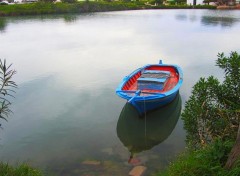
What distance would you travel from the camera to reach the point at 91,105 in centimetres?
1539

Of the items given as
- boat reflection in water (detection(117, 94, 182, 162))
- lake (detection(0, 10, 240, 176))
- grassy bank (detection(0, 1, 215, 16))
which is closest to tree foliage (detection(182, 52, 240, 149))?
lake (detection(0, 10, 240, 176))

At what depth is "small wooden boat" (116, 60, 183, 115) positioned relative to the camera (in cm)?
1284

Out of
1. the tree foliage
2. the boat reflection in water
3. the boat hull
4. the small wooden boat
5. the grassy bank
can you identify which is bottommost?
the boat reflection in water

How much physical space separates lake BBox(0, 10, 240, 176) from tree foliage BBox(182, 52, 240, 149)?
7.72 feet

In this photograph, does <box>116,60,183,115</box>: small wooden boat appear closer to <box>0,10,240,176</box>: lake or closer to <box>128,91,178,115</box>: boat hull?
<box>128,91,178,115</box>: boat hull

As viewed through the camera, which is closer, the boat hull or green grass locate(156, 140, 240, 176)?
green grass locate(156, 140, 240, 176)

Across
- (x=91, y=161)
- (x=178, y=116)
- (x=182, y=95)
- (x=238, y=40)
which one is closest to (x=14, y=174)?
(x=91, y=161)

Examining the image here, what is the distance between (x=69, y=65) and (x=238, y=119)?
17.6 metres

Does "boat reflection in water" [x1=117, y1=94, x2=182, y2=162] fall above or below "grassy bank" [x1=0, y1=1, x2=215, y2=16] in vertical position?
below

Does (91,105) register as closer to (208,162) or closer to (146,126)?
(146,126)

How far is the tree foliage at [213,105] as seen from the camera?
25.8ft

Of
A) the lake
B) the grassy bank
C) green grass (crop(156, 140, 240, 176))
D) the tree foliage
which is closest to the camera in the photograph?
green grass (crop(156, 140, 240, 176))

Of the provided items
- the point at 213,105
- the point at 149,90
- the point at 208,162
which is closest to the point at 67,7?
the point at 149,90

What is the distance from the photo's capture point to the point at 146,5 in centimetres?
7606
